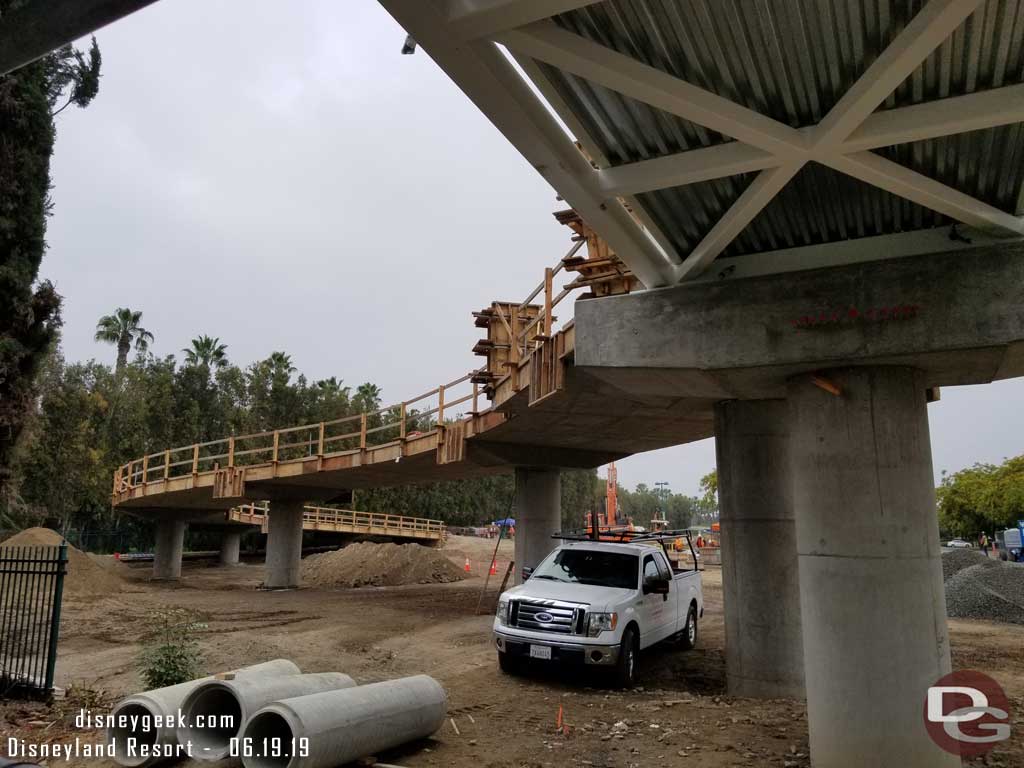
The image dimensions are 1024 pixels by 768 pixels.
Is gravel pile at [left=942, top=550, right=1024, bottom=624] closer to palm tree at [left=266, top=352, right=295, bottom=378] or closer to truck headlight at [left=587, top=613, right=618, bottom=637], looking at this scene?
truck headlight at [left=587, top=613, right=618, bottom=637]

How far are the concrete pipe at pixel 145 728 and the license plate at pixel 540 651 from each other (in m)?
4.42

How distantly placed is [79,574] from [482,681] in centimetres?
2051

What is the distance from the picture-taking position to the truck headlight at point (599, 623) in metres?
9.66

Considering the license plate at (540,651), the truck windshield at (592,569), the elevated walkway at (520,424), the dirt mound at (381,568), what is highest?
the elevated walkway at (520,424)

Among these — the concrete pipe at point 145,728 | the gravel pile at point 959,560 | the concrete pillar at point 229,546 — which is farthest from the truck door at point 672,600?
the concrete pillar at point 229,546

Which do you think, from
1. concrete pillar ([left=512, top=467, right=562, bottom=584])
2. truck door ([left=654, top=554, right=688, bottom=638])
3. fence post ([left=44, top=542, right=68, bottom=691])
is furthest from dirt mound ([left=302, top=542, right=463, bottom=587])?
fence post ([left=44, top=542, right=68, bottom=691])

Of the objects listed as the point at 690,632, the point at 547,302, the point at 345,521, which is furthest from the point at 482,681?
the point at 345,521

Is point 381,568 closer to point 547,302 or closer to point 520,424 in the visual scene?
point 520,424

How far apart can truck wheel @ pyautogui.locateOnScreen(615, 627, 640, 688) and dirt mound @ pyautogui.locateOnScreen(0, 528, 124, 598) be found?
20.0 meters

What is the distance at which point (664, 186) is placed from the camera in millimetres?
5488

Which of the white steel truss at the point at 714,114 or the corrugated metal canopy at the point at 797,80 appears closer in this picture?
the white steel truss at the point at 714,114

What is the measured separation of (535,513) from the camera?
1903 cm

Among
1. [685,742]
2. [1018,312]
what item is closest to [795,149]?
[1018,312]

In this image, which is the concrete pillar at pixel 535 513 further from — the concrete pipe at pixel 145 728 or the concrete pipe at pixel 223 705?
the concrete pipe at pixel 145 728
